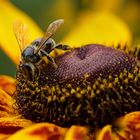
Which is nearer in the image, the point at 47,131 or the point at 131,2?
the point at 47,131

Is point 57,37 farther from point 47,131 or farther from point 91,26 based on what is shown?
point 47,131

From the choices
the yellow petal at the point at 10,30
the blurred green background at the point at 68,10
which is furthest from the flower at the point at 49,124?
the blurred green background at the point at 68,10

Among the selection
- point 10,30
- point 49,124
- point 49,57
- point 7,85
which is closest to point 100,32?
point 10,30

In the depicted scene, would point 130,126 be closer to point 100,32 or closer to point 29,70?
point 29,70

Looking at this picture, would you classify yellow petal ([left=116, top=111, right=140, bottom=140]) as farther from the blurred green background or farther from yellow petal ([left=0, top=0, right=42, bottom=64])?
the blurred green background

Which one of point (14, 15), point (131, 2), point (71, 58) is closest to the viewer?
point (71, 58)

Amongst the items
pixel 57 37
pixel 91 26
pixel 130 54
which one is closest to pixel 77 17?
pixel 57 37
